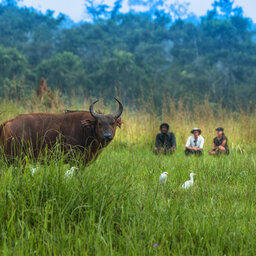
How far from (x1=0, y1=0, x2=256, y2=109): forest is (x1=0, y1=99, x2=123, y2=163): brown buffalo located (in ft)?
74.1

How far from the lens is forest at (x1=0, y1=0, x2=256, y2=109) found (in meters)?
31.7

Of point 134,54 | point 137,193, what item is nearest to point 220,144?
point 137,193

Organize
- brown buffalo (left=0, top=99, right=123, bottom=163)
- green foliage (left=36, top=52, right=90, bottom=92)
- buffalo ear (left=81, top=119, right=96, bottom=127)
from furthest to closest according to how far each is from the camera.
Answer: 1. green foliage (left=36, top=52, right=90, bottom=92)
2. buffalo ear (left=81, top=119, right=96, bottom=127)
3. brown buffalo (left=0, top=99, right=123, bottom=163)

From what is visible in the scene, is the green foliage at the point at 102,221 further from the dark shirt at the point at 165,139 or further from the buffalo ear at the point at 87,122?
the dark shirt at the point at 165,139

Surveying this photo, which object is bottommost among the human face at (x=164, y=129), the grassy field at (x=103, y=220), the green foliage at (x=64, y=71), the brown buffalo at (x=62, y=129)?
the grassy field at (x=103, y=220)

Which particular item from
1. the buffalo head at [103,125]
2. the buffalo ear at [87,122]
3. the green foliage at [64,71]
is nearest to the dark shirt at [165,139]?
the buffalo head at [103,125]

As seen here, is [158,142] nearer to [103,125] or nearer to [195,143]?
[195,143]

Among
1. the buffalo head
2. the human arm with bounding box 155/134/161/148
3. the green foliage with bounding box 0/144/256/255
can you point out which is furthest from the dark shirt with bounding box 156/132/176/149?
the green foliage with bounding box 0/144/256/255

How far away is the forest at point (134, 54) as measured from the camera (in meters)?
31.7

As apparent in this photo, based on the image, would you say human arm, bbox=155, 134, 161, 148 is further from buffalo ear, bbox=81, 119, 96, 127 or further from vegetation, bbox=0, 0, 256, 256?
buffalo ear, bbox=81, 119, 96, 127

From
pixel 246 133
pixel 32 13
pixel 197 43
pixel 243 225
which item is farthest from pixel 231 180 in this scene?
pixel 32 13

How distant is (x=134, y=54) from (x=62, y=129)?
32.5 m

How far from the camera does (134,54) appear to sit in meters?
36.9

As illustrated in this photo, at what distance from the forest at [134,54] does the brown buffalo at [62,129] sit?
22.6 metres
